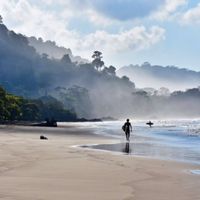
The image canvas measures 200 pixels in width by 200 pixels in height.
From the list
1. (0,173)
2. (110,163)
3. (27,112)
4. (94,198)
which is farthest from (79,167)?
(27,112)

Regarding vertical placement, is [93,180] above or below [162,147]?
below

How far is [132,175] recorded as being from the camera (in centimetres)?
1542

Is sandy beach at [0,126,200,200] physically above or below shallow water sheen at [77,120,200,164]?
below

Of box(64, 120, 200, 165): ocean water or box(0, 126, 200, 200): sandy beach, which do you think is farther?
box(64, 120, 200, 165): ocean water

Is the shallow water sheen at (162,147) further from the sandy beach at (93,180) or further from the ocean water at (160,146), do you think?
the sandy beach at (93,180)

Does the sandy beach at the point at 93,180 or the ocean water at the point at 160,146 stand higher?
the ocean water at the point at 160,146

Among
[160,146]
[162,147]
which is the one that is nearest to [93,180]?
[162,147]

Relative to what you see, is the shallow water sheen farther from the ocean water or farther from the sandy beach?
the sandy beach

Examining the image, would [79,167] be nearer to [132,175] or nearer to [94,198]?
[132,175]

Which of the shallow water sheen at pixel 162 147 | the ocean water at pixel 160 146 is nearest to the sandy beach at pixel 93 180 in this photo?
the ocean water at pixel 160 146

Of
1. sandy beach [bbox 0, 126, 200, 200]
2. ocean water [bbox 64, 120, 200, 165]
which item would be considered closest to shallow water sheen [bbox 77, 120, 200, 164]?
ocean water [bbox 64, 120, 200, 165]

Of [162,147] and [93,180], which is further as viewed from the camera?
[162,147]

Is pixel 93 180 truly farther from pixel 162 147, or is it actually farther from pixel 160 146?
pixel 160 146

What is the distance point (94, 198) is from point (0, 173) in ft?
16.1
